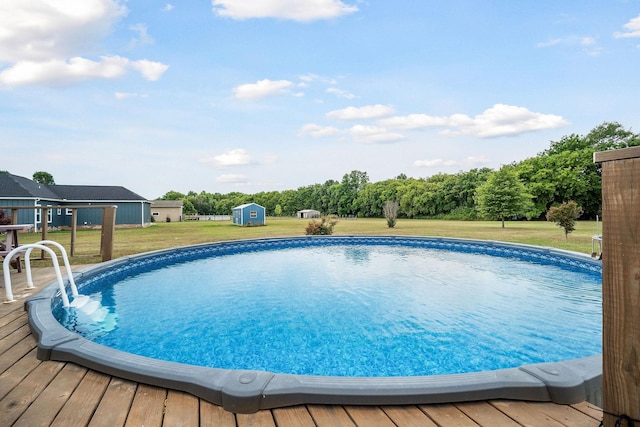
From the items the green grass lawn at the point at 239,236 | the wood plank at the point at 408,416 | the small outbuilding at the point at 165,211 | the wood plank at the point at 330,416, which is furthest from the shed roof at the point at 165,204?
the wood plank at the point at 408,416

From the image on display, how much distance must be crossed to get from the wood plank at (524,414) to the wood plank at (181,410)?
61.7 inches

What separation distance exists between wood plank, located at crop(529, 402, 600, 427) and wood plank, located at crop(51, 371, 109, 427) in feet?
7.56

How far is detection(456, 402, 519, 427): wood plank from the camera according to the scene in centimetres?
157

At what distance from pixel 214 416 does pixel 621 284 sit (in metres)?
1.90

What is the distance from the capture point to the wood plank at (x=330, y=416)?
1.59 metres

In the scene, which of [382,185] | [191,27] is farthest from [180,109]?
[382,185]

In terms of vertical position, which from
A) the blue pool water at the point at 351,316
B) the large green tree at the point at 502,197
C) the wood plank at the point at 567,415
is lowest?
the blue pool water at the point at 351,316

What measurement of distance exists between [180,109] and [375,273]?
15486 millimetres

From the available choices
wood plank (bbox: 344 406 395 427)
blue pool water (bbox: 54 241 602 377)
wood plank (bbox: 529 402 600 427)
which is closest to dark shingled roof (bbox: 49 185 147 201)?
blue pool water (bbox: 54 241 602 377)

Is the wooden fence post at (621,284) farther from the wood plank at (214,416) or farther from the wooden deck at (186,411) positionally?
the wood plank at (214,416)

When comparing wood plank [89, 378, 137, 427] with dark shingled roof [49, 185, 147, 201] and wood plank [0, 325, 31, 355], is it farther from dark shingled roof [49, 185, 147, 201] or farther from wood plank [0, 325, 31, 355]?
dark shingled roof [49, 185, 147, 201]

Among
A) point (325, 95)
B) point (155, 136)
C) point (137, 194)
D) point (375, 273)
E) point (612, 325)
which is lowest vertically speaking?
point (375, 273)

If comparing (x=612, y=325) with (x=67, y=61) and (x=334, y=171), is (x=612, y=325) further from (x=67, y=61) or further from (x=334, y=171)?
(x=334, y=171)

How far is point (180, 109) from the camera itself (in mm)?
18047
